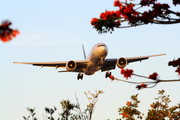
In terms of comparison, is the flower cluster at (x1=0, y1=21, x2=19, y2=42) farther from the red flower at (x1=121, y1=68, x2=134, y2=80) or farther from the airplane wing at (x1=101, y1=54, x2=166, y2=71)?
the airplane wing at (x1=101, y1=54, x2=166, y2=71)

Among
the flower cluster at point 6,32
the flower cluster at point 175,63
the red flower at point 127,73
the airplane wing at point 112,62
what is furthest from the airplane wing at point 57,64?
the flower cluster at point 6,32

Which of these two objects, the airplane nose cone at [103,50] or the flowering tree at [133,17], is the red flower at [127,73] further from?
the airplane nose cone at [103,50]

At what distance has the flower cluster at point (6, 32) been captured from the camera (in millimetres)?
1637

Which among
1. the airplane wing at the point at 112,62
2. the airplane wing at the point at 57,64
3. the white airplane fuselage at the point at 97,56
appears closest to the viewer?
the white airplane fuselage at the point at 97,56

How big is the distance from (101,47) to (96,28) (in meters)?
21.0

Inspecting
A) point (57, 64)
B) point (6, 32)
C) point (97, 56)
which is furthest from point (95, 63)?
point (6, 32)

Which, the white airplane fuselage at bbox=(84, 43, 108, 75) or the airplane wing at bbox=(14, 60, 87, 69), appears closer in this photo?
the white airplane fuselage at bbox=(84, 43, 108, 75)

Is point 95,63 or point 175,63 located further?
point 95,63

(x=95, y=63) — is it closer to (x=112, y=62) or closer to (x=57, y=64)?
(x=112, y=62)

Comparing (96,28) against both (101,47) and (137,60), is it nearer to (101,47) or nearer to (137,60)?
(101,47)

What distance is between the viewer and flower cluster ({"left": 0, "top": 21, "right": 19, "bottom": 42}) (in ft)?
5.37

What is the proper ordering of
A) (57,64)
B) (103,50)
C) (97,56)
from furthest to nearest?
(57,64) < (97,56) < (103,50)

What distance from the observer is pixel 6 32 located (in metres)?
1.67

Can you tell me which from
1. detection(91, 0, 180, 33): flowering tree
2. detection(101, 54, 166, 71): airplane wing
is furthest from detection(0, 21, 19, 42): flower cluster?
detection(101, 54, 166, 71): airplane wing
